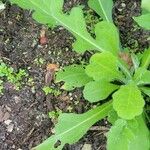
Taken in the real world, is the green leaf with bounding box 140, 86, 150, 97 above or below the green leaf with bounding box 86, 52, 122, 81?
below

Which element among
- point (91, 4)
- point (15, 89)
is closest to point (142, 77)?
point (91, 4)

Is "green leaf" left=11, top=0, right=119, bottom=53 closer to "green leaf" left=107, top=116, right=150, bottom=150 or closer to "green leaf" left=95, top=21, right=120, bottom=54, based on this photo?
"green leaf" left=95, top=21, right=120, bottom=54

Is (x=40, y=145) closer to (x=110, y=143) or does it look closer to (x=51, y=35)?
(x=110, y=143)

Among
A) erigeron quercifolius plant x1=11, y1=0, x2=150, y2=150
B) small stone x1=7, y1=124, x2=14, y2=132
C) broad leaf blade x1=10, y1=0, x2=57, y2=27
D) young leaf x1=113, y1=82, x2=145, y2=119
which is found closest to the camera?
young leaf x1=113, y1=82, x2=145, y2=119

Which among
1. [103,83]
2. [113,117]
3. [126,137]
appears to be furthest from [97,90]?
[126,137]

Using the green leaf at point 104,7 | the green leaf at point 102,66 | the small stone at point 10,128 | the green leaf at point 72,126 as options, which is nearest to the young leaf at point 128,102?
the green leaf at point 102,66

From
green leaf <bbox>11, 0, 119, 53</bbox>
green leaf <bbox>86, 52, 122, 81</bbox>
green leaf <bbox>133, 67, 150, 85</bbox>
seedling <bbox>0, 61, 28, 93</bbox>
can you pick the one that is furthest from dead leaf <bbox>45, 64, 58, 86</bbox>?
green leaf <bbox>133, 67, 150, 85</bbox>
